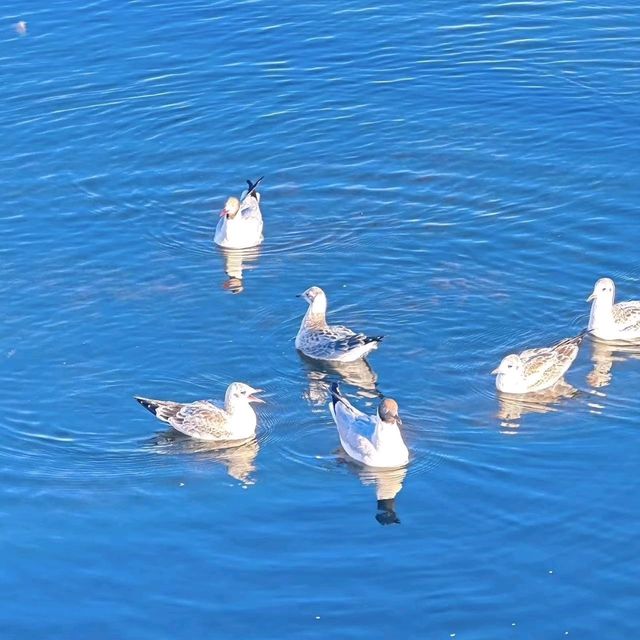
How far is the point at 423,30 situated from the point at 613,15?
4477mm

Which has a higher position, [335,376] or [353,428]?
[353,428]

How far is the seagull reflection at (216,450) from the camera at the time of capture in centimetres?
2019

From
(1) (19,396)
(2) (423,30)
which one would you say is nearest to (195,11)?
(2) (423,30)

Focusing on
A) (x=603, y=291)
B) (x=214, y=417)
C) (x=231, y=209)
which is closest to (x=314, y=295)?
(x=214, y=417)

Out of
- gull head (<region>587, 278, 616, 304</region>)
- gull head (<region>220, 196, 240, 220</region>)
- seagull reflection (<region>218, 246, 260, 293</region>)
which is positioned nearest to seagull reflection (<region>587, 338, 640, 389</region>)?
gull head (<region>587, 278, 616, 304</region>)

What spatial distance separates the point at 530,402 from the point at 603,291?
2557 millimetres

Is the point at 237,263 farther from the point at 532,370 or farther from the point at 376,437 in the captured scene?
the point at 376,437

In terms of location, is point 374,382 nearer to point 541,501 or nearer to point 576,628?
point 541,501

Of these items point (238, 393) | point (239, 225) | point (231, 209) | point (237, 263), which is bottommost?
point (238, 393)

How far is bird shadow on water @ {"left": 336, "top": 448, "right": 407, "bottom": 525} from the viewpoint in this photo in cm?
1881

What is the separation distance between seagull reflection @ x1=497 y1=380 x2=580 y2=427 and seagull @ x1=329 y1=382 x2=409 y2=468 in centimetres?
175

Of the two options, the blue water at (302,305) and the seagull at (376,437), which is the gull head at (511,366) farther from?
the seagull at (376,437)

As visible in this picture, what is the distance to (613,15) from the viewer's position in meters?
34.2

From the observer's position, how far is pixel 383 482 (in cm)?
1966
